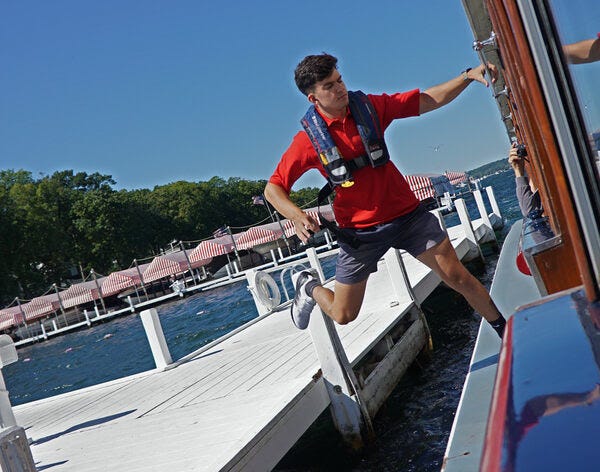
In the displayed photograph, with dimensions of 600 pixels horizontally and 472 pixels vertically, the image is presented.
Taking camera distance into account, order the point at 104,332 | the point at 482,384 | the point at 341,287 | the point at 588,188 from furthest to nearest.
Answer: the point at 104,332 < the point at 341,287 < the point at 482,384 < the point at 588,188

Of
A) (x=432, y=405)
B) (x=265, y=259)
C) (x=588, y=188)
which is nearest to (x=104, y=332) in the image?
(x=265, y=259)

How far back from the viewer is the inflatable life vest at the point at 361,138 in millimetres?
3535

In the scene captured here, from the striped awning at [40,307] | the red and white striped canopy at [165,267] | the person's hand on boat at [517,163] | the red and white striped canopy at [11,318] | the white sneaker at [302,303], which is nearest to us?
the white sneaker at [302,303]

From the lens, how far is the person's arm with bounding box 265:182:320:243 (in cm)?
327

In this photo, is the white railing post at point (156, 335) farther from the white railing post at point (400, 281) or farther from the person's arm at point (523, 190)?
the person's arm at point (523, 190)

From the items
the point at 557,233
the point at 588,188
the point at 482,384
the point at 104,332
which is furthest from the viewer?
the point at 104,332

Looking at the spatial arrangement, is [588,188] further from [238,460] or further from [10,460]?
[238,460]

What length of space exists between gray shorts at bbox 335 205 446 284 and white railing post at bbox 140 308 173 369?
5044mm

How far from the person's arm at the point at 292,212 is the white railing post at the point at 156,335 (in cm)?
512

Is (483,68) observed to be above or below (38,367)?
above

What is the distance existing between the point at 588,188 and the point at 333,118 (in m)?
2.41

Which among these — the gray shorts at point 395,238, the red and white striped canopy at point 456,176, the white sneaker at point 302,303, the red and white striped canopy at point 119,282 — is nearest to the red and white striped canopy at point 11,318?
the red and white striped canopy at point 119,282

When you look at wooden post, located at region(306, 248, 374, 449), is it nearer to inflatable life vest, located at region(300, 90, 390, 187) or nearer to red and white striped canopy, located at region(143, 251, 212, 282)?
inflatable life vest, located at region(300, 90, 390, 187)

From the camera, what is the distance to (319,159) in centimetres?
362
